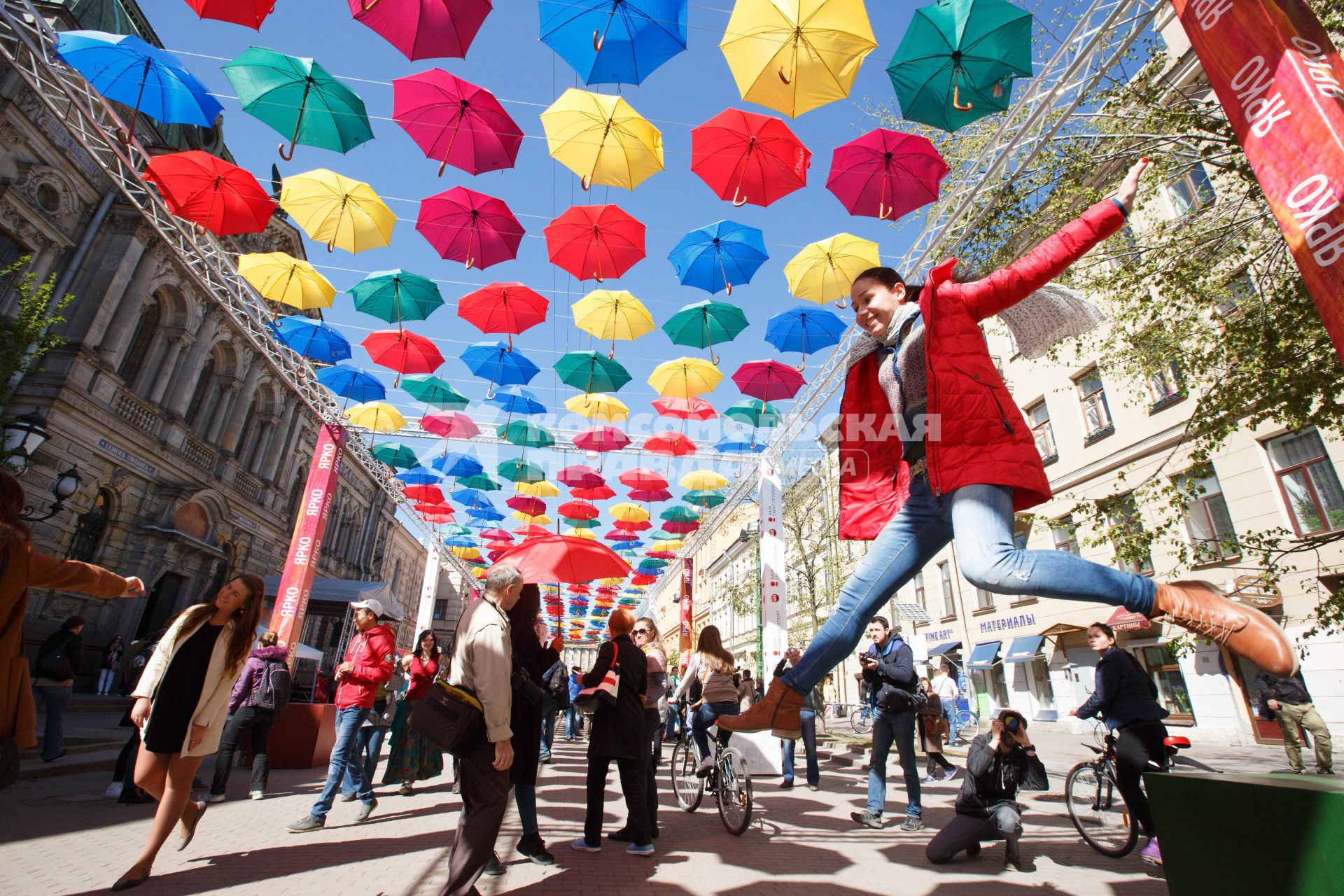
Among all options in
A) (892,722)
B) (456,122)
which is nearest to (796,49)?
(456,122)

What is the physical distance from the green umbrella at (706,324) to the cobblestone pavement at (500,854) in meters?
7.84

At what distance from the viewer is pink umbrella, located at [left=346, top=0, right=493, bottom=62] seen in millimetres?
6543

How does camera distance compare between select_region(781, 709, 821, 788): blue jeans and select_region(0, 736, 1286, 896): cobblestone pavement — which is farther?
select_region(781, 709, 821, 788): blue jeans

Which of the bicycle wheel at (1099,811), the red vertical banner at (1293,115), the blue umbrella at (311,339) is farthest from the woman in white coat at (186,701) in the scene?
the blue umbrella at (311,339)

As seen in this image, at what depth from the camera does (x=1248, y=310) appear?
6.36 meters

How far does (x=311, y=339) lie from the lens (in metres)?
12.7

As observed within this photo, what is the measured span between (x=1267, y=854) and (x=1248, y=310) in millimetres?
6788

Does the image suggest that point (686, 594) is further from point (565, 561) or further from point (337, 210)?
point (337, 210)

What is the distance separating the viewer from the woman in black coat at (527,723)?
15.1 ft

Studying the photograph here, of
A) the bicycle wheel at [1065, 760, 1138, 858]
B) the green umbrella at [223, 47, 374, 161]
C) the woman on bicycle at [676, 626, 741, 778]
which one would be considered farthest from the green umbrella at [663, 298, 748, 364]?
the bicycle wheel at [1065, 760, 1138, 858]

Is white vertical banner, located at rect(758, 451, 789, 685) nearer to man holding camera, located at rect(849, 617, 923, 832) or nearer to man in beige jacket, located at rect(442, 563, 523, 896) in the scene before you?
man holding camera, located at rect(849, 617, 923, 832)

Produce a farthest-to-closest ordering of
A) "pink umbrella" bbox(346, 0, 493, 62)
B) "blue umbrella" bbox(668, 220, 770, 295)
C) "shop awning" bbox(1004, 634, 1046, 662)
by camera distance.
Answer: "shop awning" bbox(1004, 634, 1046, 662) → "blue umbrella" bbox(668, 220, 770, 295) → "pink umbrella" bbox(346, 0, 493, 62)

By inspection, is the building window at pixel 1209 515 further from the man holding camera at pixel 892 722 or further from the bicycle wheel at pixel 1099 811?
the man holding camera at pixel 892 722

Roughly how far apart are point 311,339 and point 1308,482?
19.8 meters
